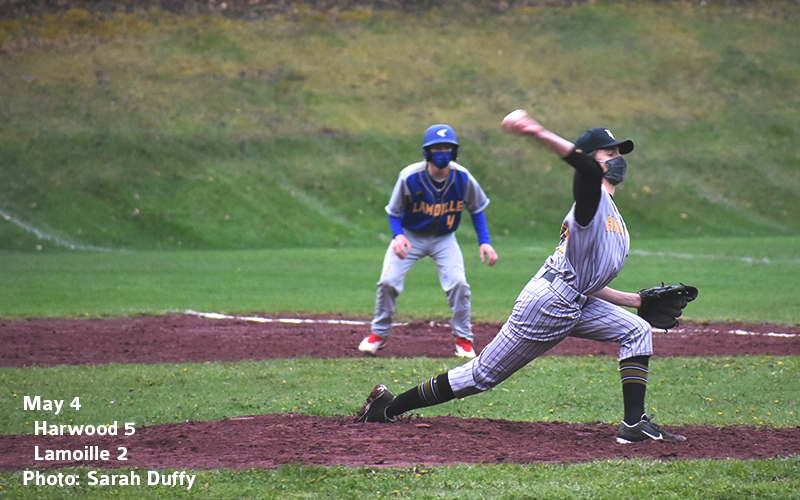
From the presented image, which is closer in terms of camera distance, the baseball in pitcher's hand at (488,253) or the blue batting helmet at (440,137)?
the blue batting helmet at (440,137)

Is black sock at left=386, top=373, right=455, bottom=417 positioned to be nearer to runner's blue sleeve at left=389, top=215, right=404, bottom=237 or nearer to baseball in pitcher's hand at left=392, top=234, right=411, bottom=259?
baseball in pitcher's hand at left=392, top=234, right=411, bottom=259

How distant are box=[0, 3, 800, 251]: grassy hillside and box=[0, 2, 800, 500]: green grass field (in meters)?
0.11

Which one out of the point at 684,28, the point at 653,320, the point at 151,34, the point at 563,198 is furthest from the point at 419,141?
the point at 653,320

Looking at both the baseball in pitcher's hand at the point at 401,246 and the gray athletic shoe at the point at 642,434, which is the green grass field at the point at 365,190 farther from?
the baseball in pitcher's hand at the point at 401,246

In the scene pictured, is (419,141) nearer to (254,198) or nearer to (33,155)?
(254,198)

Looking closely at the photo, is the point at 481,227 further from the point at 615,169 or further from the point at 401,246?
the point at 615,169

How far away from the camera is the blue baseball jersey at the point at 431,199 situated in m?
9.15

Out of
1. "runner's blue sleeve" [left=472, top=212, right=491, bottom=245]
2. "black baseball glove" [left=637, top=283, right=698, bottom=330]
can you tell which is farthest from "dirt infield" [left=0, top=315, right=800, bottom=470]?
"runner's blue sleeve" [left=472, top=212, right=491, bottom=245]

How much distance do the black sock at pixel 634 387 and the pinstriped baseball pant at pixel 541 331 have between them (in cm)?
6

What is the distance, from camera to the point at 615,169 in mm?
5594

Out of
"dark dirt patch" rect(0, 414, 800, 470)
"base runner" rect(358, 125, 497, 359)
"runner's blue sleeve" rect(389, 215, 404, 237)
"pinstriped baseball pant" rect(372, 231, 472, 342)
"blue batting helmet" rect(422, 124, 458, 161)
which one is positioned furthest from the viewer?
"pinstriped baseball pant" rect(372, 231, 472, 342)

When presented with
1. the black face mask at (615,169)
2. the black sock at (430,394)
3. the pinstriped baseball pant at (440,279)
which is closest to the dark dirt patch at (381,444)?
the black sock at (430,394)

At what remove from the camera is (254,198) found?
2700 centimetres

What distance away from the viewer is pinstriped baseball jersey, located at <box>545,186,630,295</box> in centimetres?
537
